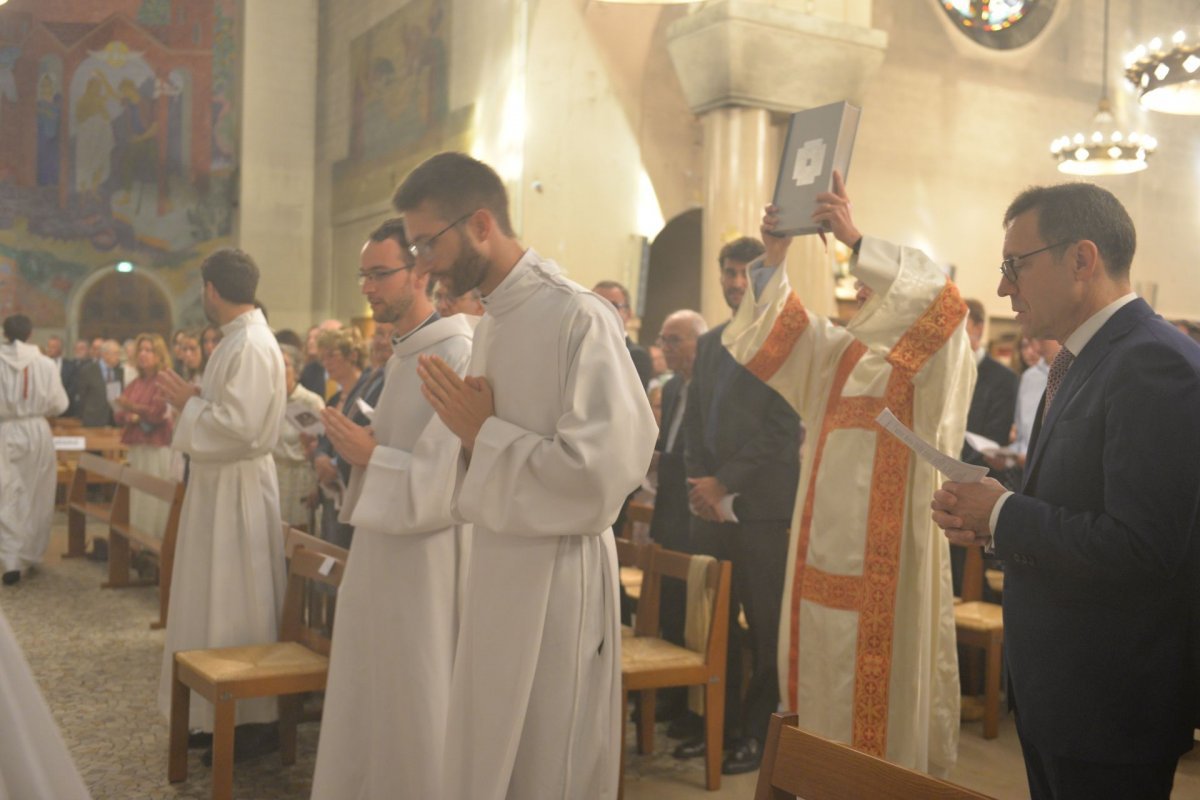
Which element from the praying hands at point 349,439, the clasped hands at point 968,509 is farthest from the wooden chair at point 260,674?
the clasped hands at point 968,509

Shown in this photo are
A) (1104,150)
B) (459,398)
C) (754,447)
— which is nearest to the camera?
(459,398)

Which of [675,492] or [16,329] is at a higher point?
[16,329]

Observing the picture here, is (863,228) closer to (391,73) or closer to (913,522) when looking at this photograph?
(391,73)

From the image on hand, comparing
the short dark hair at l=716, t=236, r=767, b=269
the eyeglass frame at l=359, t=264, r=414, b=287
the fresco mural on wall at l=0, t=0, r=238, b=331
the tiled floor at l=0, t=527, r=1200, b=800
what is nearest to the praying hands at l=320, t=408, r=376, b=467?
the eyeglass frame at l=359, t=264, r=414, b=287

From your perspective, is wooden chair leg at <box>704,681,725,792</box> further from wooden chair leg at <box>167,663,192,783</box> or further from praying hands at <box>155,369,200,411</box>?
praying hands at <box>155,369,200,411</box>

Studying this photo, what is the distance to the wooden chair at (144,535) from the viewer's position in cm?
617

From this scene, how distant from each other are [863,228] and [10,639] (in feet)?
38.3

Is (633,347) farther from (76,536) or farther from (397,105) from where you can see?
(397,105)

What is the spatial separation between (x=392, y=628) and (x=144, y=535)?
15.8ft

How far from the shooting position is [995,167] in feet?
44.5

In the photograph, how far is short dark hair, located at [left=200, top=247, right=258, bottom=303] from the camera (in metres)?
4.68

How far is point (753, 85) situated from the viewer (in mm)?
9250

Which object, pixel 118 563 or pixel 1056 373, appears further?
pixel 118 563

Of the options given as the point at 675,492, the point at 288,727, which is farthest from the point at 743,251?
the point at 288,727
